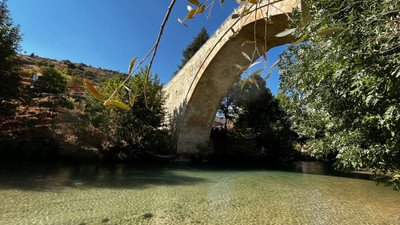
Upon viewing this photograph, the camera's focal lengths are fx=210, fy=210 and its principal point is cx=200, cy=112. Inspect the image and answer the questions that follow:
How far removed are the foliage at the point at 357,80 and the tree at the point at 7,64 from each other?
8.78m

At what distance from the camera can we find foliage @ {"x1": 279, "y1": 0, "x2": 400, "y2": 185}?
2014 mm

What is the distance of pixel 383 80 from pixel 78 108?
39.4ft

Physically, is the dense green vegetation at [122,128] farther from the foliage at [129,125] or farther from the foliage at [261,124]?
the foliage at [261,124]

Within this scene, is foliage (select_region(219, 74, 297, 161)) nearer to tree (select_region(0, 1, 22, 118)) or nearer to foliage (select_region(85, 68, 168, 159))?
foliage (select_region(85, 68, 168, 159))

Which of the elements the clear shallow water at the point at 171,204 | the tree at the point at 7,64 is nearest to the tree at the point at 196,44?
the tree at the point at 7,64

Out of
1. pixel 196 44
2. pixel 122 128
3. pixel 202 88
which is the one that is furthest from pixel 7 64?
pixel 196 44

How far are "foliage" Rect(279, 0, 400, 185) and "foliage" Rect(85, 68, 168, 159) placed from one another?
6.38m

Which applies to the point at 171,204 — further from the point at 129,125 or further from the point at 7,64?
the point at 7,64

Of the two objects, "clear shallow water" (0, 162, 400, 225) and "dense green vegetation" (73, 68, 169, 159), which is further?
"dense green vegetation" (73, 68, 169, 159)

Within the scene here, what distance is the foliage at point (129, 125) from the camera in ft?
27.4

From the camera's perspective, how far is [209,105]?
1029cm

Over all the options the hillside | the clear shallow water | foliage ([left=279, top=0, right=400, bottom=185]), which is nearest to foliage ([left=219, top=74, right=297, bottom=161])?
the clear shallow water

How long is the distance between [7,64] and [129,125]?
4.59 meters

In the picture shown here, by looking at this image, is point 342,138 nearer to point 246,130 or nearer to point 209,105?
point 209,105
